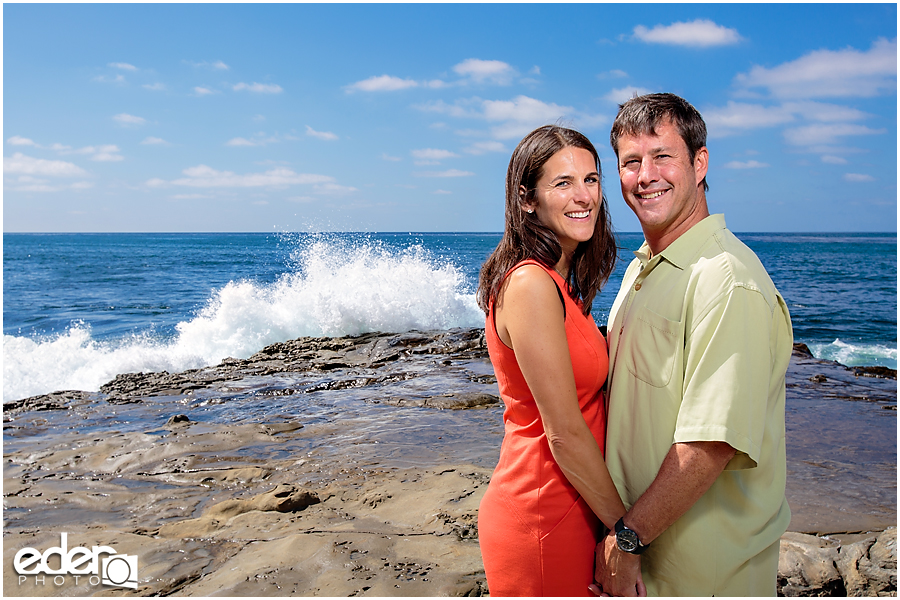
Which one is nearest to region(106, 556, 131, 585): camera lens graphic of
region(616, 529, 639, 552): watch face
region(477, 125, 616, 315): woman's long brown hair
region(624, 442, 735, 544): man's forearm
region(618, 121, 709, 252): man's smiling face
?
region(477, 125, 616, 315): woman's long brown hair

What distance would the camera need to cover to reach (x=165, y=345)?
15484 millimetres

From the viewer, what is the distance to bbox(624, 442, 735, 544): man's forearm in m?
1.79

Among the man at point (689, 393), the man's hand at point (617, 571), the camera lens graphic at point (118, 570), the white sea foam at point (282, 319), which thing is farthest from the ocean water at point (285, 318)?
the man's hand at point (617, 571)

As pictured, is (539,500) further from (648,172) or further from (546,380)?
(648,172)

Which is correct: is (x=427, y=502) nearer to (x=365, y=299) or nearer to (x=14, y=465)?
(x=14, y=465)

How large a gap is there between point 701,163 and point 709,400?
872 millimetres

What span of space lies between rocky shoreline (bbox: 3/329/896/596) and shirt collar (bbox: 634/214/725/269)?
2.50m

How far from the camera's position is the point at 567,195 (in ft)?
7.24

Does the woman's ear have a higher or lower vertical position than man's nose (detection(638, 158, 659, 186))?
lower

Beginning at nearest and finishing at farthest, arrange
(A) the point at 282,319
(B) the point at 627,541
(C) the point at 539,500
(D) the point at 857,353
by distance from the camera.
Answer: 1. (B) the point at 627,541
2. (C) the point at 539,500
3. (D) the point at 857,353
4. (A) the point at 282,319

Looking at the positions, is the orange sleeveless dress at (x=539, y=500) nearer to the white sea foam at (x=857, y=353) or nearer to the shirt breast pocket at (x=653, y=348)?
the shirt breast pocket at (x=653, y=348)

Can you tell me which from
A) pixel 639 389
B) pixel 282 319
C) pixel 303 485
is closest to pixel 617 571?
pixel 639 389

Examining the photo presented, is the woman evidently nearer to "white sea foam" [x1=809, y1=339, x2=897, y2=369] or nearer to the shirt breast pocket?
the shirt breast pocket

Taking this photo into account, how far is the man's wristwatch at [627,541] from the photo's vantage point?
1.90m
